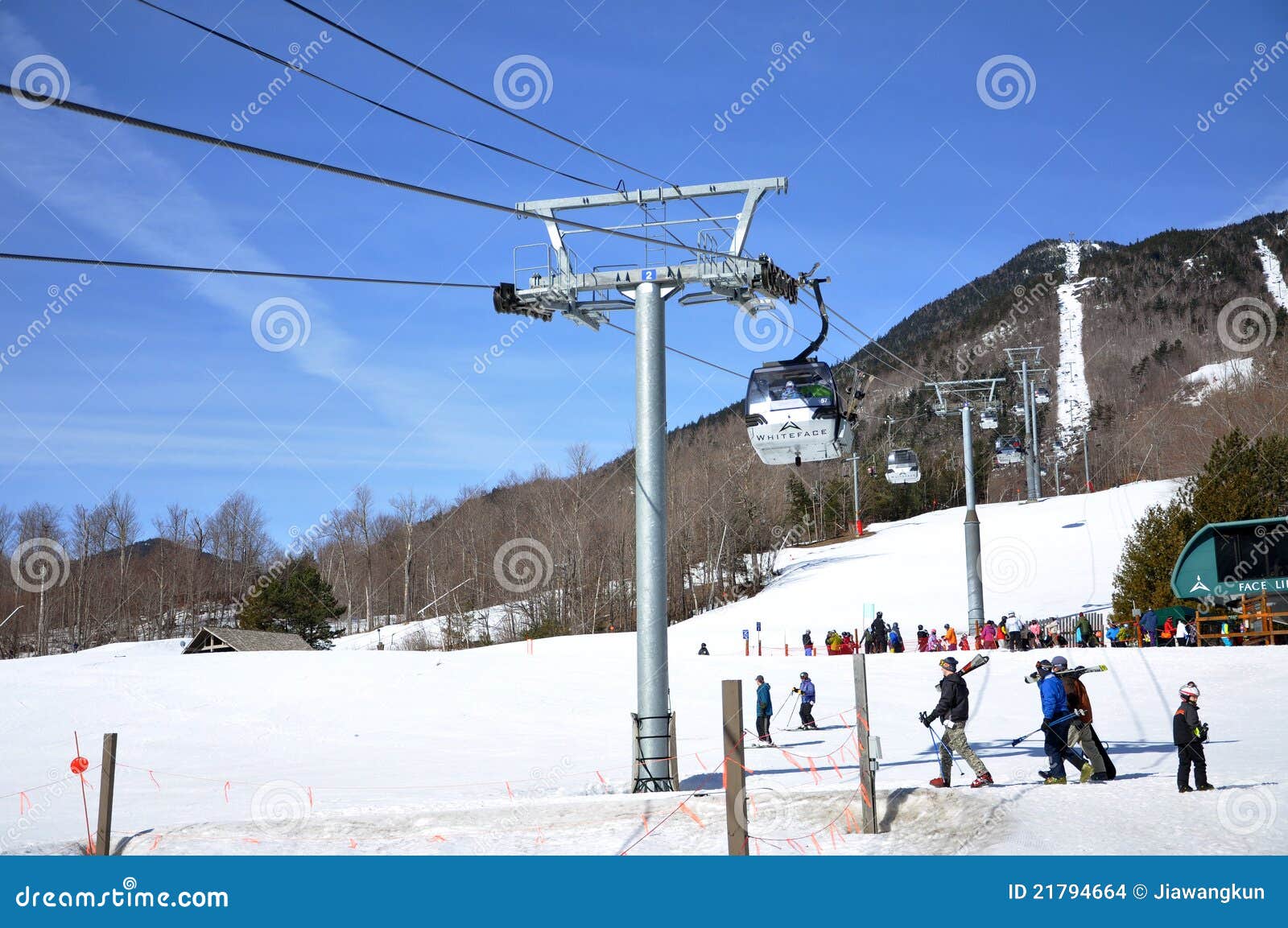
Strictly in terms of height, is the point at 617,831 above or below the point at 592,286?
below

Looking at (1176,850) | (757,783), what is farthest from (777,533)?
(1176,850)

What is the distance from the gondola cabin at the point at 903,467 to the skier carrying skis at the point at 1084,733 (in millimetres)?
28985

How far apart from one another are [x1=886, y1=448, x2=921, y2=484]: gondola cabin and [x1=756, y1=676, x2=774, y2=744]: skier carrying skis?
22.3 meters

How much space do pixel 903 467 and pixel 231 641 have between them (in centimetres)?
3078

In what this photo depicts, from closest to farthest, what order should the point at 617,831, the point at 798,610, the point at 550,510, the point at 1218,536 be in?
the point at 617,831
the point at 1218,536
the point at 798,610
the point at 550,510

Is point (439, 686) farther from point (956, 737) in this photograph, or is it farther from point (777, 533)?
point (777, 533)

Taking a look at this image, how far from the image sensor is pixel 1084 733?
1283cm

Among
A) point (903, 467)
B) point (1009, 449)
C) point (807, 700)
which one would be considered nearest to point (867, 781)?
point (807, 700)

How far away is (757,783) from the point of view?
53.0 ft

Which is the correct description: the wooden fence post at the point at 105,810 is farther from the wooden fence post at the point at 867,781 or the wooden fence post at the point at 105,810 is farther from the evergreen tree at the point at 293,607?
the evergreen tree at the point at 293,607

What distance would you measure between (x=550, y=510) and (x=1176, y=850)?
2710 inches

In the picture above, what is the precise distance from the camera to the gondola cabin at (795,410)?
1834 cm

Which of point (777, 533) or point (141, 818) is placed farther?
point (777, 533)

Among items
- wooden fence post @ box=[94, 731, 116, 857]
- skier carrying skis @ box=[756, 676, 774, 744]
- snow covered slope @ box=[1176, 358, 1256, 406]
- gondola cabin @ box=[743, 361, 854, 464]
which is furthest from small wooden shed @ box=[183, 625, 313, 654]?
snow covered slope @ box=[1176, 358, 1256, 406]
